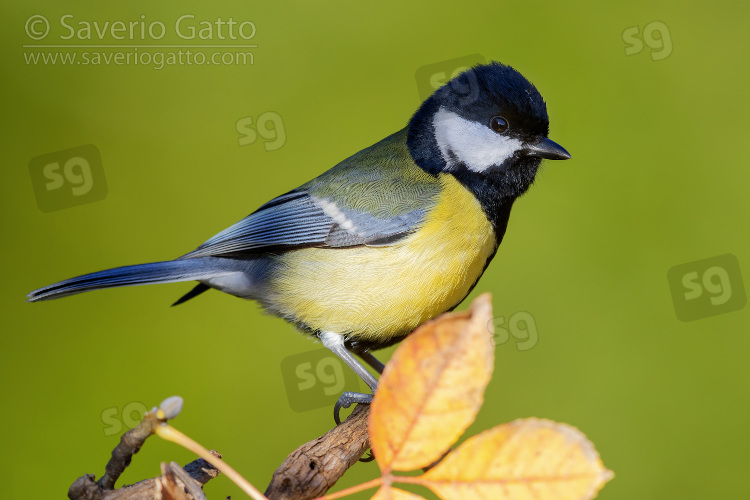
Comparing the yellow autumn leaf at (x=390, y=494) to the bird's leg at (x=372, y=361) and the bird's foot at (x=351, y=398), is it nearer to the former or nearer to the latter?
the bird's foot at (x=351, y=398)

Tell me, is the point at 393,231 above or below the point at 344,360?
above

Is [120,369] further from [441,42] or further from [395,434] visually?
[395,434]

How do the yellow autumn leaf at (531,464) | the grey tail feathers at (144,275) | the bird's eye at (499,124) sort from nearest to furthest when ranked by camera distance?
the yellow autumn leaf at (531,464)
the grey tail feathers at (144,275)
the bird's eye at (499,124)

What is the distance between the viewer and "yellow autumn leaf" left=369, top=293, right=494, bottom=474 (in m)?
0.32

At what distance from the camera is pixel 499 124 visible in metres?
1.42

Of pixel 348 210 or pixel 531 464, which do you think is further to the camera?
pixel 348 210

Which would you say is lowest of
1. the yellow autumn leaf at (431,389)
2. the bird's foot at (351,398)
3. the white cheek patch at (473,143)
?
the bird's foot at (351,398)

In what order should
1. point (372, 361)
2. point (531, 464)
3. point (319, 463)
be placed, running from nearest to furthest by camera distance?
point (531, 464)
point (319, 463)
point (372, 361)

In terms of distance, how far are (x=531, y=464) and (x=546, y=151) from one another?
3.81 ft

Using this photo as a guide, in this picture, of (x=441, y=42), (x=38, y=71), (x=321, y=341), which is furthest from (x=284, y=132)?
(x=321, y=341)

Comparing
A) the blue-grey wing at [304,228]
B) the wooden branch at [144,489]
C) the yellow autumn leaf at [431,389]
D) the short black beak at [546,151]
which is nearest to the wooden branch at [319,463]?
the wooden branch at [144,489]

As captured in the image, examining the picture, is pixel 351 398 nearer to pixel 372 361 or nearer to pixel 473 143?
pixel 372 361

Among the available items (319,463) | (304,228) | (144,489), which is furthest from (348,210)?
(144,489)

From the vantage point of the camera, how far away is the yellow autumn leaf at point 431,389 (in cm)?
32
